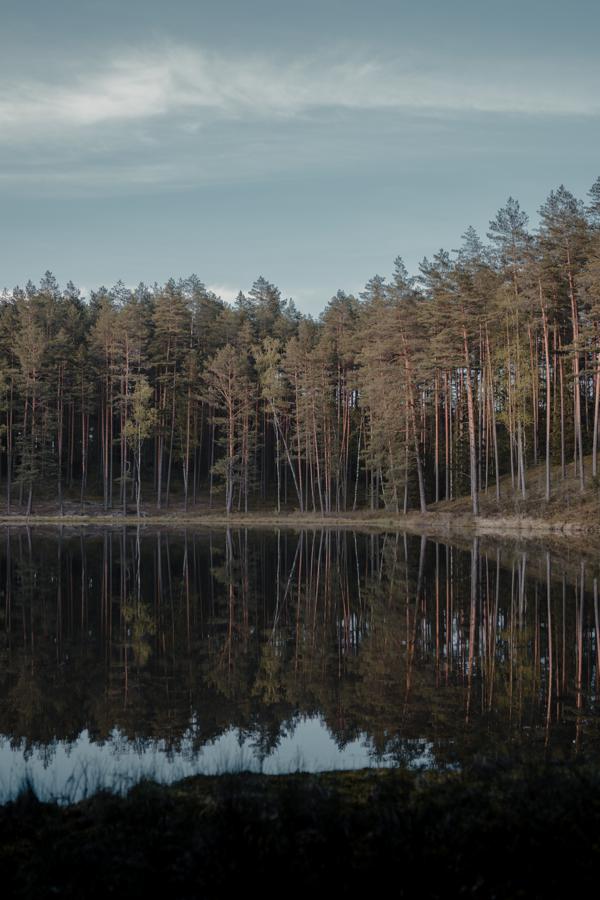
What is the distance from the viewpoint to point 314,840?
478cm

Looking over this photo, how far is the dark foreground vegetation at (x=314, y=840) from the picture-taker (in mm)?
4332

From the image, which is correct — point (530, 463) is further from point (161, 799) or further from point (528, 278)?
point (161, 799)

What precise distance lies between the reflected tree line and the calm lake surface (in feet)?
0.15

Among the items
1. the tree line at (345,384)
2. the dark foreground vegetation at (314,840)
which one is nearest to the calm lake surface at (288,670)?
the dark foreground vegetation at (314,840)

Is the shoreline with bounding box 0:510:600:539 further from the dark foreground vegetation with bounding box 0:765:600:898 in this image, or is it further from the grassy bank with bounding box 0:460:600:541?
the dark foreground vegetation with bounding box 0:765:600:898

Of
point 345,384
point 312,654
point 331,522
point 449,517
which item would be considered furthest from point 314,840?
point 345,384

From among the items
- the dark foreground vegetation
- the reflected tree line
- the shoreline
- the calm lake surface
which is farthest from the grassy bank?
the dark foreground vegetation

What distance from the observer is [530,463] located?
5822cm

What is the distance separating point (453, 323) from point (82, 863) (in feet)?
161

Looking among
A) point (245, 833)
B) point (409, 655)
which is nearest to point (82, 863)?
point (245, 833)

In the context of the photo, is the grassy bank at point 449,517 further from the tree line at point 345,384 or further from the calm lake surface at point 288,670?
the calm lake surface at point 288,670

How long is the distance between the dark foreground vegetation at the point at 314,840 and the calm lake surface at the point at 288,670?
1.39 metres

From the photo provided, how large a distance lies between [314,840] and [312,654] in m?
9.33

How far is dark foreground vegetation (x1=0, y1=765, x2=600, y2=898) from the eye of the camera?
171 inches
